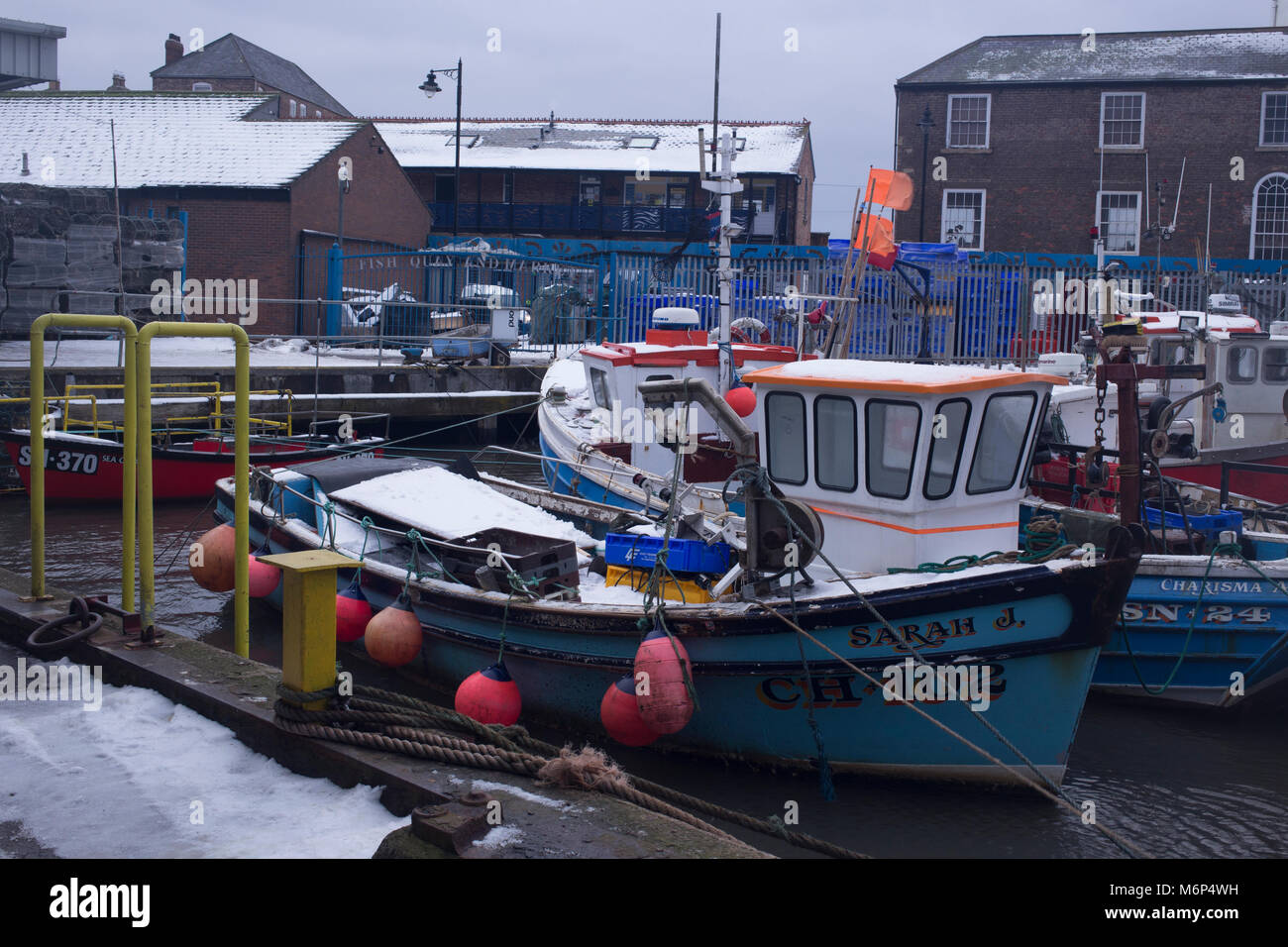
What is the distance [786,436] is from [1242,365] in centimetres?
906

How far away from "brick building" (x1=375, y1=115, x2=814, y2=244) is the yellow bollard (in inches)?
1388

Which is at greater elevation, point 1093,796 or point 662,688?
point 662,688

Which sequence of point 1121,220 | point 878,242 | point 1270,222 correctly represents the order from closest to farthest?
1. point 878,242
2. point 1270,222
3. point 1121,220

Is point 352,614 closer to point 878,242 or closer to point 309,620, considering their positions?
point 309,620

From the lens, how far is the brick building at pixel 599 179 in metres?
40.5

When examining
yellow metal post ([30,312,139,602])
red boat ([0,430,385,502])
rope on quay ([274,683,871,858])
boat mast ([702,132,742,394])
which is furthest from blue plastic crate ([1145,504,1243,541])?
red boat ([0,430,385,502])

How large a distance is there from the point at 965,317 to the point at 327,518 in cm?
1706

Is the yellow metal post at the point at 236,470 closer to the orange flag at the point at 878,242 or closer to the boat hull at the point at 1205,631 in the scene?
the boat hull at the point at 1205,631

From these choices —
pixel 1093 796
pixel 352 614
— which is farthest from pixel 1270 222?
pixel 352 614

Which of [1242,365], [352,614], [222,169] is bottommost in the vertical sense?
[352,614]

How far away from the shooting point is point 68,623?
6215mm
